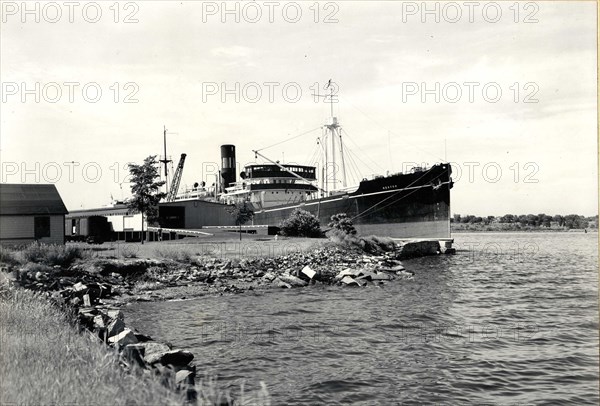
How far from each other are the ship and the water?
2559 centimetres

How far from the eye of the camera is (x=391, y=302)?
59.6ft

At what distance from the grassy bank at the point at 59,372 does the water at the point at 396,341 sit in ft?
9.73

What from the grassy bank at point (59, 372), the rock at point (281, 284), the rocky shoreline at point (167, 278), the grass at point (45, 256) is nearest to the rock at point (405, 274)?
the rocky shoreline at point (167, 278)

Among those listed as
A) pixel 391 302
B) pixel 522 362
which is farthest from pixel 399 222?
pixel 522 362

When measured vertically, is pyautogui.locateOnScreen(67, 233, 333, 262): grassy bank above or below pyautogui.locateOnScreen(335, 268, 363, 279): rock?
above

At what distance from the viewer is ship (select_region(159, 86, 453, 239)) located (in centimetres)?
4703

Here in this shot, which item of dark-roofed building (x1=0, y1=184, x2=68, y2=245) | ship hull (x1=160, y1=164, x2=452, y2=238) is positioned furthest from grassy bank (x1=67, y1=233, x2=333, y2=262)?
ship hull (x1=160, y1=164, x2=452, y2=238)

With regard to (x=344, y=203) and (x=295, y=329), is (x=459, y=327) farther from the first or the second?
(x=344, y=203)

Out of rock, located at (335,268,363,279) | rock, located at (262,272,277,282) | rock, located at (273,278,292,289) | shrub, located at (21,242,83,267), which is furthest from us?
rock, located at (335,268,363,279)

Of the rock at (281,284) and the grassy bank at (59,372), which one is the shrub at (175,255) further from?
the grassy bank at (59,372)

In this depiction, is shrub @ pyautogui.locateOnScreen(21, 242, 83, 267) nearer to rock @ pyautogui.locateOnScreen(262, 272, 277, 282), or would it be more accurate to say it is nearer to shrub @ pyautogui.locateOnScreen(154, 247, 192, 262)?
shrub @ pyautogui.locateOnScreen(154, 247, 192, 262)

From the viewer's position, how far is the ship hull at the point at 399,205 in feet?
153

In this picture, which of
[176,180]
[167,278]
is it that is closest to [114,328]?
[167,278]

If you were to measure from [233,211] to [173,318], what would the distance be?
30.7 meters
